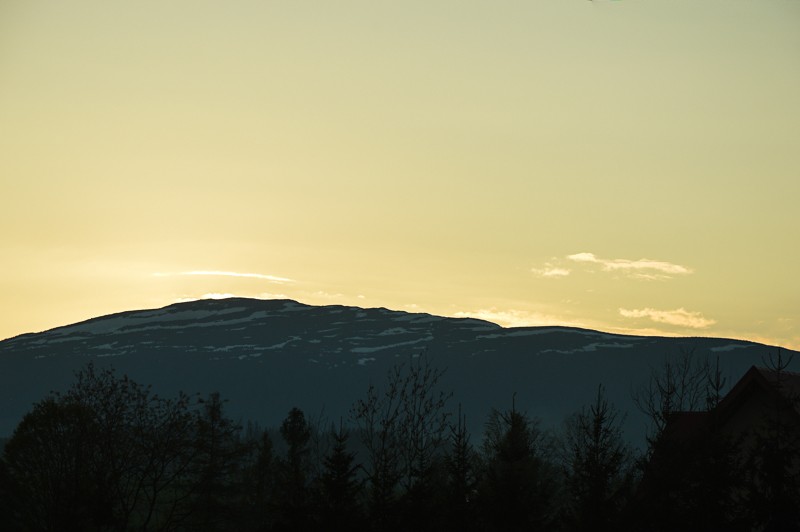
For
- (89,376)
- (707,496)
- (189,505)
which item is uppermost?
(89,376)

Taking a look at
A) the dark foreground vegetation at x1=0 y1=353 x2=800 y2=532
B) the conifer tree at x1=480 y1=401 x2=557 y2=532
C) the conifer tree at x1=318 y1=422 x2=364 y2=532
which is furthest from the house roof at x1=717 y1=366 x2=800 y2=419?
the conifer tree at x1=318 y1=422 x2=364 y2=532

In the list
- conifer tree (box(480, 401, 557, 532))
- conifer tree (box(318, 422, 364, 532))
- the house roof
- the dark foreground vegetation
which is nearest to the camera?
the dark foreground vegetation

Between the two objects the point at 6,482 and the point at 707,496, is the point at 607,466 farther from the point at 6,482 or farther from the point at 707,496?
the point at 6,482

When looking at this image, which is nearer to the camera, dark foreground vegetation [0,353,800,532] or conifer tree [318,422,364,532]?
dark foreground vegetation [0,353,800,532]

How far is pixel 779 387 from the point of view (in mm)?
35500

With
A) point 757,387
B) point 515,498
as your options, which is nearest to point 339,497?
point 515,498

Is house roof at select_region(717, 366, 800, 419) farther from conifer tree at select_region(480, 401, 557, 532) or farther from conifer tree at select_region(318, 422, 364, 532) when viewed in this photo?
conifer tree at select_region(318, 422, 364, 532)

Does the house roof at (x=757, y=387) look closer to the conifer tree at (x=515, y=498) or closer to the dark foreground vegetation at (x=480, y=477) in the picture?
the dark foreground vegetation at (x=480, y=477)

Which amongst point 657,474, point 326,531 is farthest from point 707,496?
point 326,531

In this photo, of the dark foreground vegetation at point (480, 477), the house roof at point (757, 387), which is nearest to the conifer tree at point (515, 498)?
the dark foreground vegetation at point (480, 477)

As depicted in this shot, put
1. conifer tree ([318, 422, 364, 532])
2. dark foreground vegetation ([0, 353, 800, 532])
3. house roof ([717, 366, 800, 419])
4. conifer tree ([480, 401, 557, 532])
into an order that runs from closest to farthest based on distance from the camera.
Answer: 1. dark foreground vegetation ([0, 353, 800, 532])
2. house roof ([717, 366, 800, 419])
3. conifer tree ([318, 422, 364, 532])
4. conifer tree ([480, 401, 557, 532])

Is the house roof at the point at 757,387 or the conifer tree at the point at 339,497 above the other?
the house roof at the point at 757,387

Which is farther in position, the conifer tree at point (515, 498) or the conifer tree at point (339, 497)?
the conifer tree at point (515, 498)

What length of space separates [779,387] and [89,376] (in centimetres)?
3071
